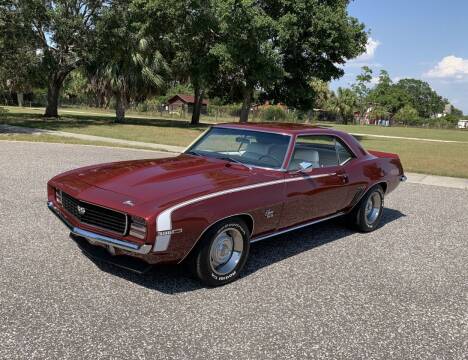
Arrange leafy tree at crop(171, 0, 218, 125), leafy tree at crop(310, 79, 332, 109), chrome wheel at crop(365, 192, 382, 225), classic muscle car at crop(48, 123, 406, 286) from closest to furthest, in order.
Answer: classic muscle car at crop(48, 123, 406, 286)
chrome wheel at crop(365, 192, 382, 225)
leafy tree at crop(171, 0, 218, 125)
leafy tree at crop(310, 79, 332, 109)

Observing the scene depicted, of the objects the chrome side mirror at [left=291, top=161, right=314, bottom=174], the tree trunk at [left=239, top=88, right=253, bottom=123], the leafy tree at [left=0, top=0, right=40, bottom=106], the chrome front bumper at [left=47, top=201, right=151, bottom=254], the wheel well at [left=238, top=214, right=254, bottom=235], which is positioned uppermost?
the leafy tree at [left=0, top=0, right=40, bottom=106]

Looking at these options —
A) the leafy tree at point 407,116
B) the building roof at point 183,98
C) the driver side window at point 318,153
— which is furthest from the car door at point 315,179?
the leafy tree at point 407,116

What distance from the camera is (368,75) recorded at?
91438mm

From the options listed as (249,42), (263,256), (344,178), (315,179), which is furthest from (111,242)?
(249,42)

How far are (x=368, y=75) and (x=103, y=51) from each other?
72.5 metres

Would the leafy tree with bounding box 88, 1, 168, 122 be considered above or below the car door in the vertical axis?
above

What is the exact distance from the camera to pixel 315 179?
207 inches

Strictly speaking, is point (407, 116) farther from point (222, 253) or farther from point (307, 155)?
point (222, 253)

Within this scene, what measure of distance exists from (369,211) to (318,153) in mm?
1473

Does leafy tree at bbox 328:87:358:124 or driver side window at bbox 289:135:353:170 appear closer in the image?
driver side window at bbox 289:135:353:170

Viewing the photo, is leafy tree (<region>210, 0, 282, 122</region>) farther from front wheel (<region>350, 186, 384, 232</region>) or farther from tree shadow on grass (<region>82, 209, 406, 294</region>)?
front wheel (<region>350, 186, 384, 232</region>)

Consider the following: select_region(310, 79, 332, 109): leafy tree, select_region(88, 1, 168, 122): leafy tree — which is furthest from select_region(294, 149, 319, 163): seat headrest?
Answer: select_region(310, 79, 332, 109): leafy tree

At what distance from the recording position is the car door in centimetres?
495

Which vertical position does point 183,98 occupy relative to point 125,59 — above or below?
below
